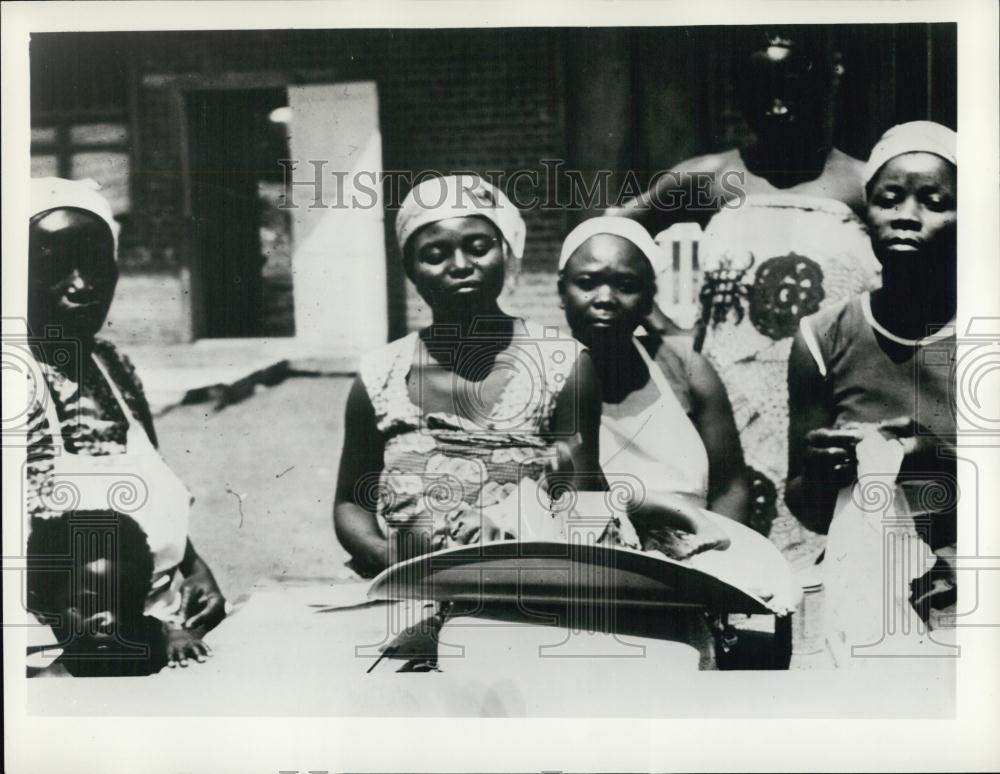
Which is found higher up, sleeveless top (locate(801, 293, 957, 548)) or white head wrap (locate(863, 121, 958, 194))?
white head wrap (locate(863, 121, 958, 194))

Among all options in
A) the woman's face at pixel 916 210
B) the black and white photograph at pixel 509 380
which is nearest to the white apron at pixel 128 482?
the black and white photograph at pixel 509 380

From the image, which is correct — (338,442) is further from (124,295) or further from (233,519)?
(124,295)

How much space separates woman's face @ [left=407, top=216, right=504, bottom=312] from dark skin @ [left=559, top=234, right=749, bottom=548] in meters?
0.38

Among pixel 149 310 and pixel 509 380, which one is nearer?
pixel 509 380

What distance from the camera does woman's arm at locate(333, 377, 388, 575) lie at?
5.36 metres

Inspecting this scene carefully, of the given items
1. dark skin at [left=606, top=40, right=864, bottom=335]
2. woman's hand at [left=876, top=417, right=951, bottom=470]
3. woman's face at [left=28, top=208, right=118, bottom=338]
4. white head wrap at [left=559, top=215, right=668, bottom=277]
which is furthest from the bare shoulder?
woman's face at [left=28, top=208, right=118, bottom=338]

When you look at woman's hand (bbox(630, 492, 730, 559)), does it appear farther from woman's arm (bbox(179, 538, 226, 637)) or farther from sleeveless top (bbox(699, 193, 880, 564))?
woman's arm (bbox(179, 538, 226, 637))

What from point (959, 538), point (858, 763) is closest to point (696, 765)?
point (858, 763)

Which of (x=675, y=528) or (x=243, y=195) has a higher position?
(x=243, y=195)

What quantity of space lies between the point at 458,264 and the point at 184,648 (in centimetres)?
249

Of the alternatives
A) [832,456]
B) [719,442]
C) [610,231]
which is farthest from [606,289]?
[832,456]

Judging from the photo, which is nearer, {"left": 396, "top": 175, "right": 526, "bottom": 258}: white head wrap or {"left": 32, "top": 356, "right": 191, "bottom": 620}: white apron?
{"left": 396, "top": 175, "right": 526, "bottom": 258}: white head wrap

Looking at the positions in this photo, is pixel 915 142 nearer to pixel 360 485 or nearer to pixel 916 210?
pixel 916 210

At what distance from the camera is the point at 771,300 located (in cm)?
536
